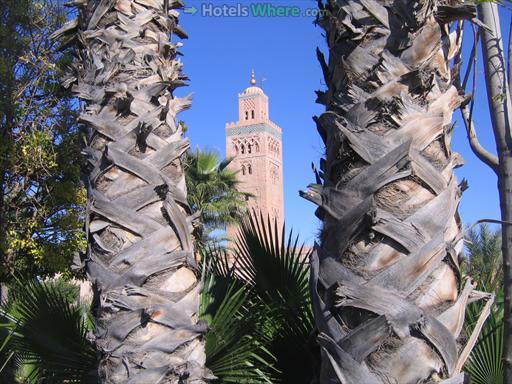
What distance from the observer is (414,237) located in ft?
5.10

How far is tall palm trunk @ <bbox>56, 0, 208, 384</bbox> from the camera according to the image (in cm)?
266

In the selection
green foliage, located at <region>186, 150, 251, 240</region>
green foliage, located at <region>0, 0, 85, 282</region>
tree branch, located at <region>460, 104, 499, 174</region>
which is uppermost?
green foliage, located at <region>186, 150, 251, 240</region>

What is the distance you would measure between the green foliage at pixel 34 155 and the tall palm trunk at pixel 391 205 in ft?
27.6

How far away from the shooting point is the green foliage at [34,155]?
9648 mm

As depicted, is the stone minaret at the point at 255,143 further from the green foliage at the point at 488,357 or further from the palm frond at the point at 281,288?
the green foliage at the point at 488,357

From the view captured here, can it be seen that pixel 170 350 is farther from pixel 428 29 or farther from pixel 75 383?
pixel 428 29

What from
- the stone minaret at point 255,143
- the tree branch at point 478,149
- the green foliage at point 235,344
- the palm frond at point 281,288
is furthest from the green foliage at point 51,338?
the stone minaret at point 255,143

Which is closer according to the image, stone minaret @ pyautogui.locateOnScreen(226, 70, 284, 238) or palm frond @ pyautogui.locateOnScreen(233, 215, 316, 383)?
palm frond @ pyautogui.locateOnScreen(233, 215, 316, 383)

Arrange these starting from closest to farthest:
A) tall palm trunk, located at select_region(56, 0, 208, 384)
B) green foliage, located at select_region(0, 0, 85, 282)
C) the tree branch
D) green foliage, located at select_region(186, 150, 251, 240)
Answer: tall palm trunk, located at select_region(56, 0, 208, 384) < the tree branch < green foliage, located at select_region(0, 0, 85, 282) < green foliage, located at select_region(186, 150, 251, 240)

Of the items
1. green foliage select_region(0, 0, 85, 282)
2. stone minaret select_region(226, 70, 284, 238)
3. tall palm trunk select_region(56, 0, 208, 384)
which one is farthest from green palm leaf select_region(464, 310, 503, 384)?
stone minaret select_region(226, 70, 284, 238)

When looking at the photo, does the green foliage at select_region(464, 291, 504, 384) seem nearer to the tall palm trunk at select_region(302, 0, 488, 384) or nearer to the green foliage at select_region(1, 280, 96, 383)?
the tall palm trunk at select_region(302, 0, 488, 384)

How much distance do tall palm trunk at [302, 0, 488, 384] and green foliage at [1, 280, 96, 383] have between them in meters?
2.26

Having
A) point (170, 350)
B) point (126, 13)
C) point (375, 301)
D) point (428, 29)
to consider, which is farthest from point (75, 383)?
point (428, 29)

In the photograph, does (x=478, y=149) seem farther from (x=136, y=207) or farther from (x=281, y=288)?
(x=136, y=207)
